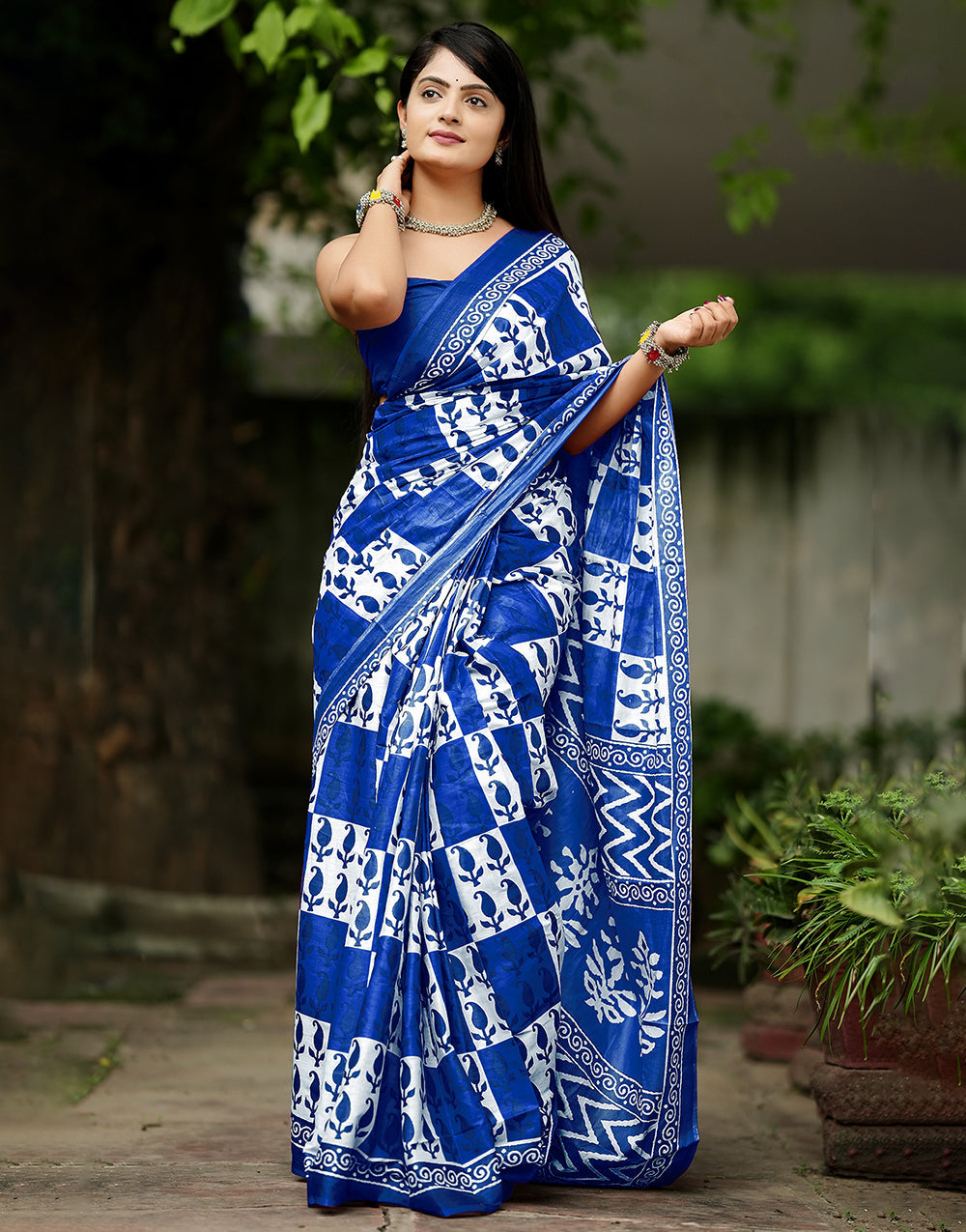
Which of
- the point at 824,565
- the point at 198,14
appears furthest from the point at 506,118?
the point at 824,565

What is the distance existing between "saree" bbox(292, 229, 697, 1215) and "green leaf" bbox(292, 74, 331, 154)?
0.86m

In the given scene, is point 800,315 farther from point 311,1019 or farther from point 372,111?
point 311,1019

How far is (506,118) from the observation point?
2.66 m

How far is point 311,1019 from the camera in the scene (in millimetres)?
2373

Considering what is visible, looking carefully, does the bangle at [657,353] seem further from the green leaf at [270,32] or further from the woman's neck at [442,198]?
the green leaf at [270,32]

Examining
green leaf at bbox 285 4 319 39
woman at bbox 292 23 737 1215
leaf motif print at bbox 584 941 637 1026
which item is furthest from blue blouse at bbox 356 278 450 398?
leaf motif print at bbox 584 941 637 1026

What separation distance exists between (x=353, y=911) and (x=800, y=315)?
51.3ft

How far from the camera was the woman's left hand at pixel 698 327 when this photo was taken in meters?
2.53

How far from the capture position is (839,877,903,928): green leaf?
2.39m

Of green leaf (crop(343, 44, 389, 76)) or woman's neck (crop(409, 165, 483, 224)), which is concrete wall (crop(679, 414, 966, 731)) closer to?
green leaf (crop(343, 44, 389, 76))

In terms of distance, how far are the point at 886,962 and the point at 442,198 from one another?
1546 mm

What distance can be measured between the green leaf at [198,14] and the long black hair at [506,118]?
71 centimetres

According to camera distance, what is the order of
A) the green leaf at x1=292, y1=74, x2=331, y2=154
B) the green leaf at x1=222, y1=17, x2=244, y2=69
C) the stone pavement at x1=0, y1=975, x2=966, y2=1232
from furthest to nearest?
1. the green leaf at x1=222, y1=17, x2=244, y2=69
2. the green leaf at x1=292, y1=74, x2=331, y2=154
3. the stone pavement at x1=0, y1=975, x2=966, y2=1232

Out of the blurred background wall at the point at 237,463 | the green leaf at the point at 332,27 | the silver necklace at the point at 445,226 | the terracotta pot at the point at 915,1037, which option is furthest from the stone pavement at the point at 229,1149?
the green leaf at the point at 332,27
